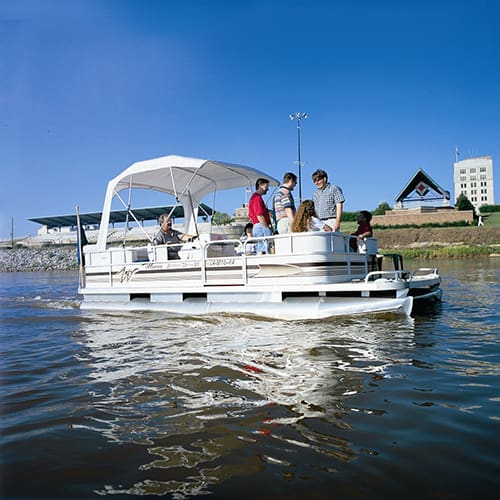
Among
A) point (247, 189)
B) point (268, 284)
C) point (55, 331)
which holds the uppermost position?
point (247, 189)

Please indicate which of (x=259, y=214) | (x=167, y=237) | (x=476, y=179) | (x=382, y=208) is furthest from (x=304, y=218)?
(x=476, y=179)

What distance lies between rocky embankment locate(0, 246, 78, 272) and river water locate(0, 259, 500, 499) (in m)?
49.0

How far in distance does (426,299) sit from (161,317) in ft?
17.1

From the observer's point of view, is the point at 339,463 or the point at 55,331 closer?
the point at 339,463

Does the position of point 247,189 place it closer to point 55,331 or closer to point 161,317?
point 161,317

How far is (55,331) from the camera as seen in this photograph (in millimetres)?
Answer: 8516

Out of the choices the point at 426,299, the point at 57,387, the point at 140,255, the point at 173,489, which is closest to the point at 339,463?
the point at 173,489

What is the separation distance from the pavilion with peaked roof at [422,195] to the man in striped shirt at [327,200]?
2144 inches

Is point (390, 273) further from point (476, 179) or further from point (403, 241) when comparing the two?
point (476, 179)

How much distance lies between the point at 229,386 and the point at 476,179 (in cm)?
16107

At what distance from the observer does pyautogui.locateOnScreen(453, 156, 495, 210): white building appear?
144625 mm

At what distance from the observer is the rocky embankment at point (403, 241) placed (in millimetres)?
49062

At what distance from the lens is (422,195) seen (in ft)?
206

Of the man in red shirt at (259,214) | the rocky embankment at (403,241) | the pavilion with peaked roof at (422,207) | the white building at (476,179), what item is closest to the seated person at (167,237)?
the man in red shirt at (259,214)
